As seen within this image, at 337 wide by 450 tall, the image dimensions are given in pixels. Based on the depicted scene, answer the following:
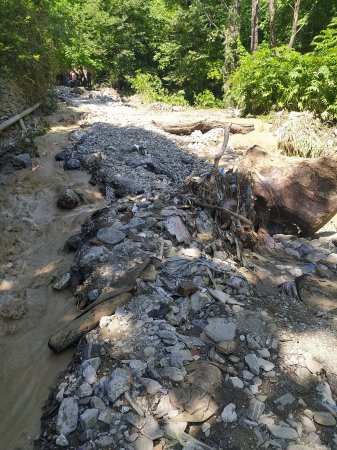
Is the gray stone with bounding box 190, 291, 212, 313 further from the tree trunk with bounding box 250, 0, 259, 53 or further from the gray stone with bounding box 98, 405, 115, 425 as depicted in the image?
the tree trunk with bounding box 250, 0, 259, 53

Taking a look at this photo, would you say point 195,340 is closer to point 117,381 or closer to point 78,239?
point 117,381

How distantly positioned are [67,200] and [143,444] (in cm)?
437

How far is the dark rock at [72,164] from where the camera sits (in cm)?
716

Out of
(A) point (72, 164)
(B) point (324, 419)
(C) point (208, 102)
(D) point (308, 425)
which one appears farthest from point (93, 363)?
(C) point (208, 102)

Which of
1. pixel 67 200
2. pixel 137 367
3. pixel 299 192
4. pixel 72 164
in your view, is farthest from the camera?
pixel 72 164

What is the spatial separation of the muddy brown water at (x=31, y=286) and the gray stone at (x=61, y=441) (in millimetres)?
260

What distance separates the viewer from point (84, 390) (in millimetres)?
2451

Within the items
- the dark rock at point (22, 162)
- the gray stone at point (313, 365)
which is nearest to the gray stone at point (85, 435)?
the gray stone at point (313, 365)

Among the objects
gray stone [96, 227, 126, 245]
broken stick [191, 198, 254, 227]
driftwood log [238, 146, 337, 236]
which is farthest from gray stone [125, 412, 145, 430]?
driftwood log [238, 146, 337, 236]

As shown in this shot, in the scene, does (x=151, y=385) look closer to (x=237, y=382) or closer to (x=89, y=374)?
(x=89, y=374)

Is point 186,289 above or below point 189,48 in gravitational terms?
below

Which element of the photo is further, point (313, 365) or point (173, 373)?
point (313, 365)

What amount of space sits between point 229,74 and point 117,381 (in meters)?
15.5

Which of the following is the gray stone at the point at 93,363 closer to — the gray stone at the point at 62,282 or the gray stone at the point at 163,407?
the gray stone at the point at 163,407
